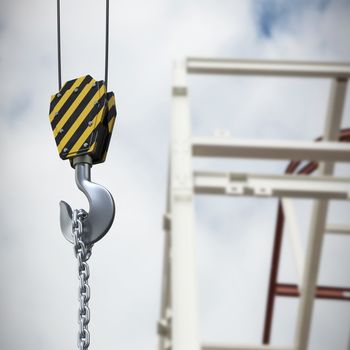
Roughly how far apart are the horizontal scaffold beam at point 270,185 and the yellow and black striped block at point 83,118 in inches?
16.3

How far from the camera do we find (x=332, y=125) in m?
2.42

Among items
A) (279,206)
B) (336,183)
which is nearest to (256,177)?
(336,183)

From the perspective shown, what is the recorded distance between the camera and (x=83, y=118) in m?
1.79

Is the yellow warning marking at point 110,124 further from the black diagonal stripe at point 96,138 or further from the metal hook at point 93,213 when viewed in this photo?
the metal hook at point 93,213

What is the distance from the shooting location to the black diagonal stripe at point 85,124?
68.4 inches

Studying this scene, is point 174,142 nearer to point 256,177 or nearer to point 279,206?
point 256,177

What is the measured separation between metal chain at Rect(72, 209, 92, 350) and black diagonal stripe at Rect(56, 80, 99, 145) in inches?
17.4

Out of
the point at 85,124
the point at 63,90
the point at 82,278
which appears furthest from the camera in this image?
the point at 63,90

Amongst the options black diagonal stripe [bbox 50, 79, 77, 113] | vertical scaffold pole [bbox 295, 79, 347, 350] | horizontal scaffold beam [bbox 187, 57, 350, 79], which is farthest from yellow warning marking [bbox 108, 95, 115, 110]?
vertical scaffold pole [bbox 295, 79, 347, 350]

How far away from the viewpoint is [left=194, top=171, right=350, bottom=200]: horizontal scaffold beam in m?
1.89

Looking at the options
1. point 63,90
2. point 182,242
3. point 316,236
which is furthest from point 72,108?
point 316,236

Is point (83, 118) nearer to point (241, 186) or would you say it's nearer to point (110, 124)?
point (110, 124)

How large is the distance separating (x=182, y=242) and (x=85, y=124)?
0.56m

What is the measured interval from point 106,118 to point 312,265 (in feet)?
4.48
